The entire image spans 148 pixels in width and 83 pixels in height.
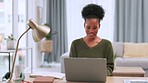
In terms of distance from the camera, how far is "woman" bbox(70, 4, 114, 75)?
2089 mm

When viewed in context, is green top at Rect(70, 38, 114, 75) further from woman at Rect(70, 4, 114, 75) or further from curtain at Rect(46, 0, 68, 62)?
curtain at Rect(46, 0, 68, 62)

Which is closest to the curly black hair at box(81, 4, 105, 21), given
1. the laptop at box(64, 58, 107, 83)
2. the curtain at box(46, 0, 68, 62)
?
the laptop at box(64, 58, 107, 83)

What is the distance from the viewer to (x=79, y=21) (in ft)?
20.4

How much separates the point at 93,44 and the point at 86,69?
49 cm

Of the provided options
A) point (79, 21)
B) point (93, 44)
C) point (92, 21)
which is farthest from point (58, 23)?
point (92, 21)

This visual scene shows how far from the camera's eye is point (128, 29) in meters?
5.93

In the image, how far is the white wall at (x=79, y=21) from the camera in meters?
6.06

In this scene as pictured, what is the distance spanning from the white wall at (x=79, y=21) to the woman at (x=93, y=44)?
3.93 m

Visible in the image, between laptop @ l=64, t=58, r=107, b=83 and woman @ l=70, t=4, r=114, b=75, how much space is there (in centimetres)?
37

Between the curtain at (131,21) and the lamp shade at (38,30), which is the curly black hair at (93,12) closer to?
the lamp shade at (38,30)

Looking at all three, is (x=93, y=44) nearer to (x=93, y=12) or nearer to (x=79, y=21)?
(x=93, y=12)

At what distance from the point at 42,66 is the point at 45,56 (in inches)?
14.7

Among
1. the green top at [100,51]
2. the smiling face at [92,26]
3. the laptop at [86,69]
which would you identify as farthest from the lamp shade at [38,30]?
the green top at [100,51]

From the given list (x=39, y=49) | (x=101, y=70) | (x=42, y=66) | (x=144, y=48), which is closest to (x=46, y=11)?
(x=39, y=49)
